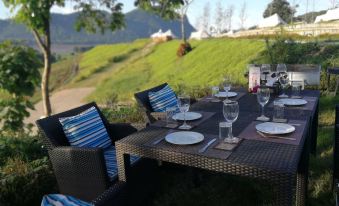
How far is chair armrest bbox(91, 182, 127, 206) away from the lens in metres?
1.86

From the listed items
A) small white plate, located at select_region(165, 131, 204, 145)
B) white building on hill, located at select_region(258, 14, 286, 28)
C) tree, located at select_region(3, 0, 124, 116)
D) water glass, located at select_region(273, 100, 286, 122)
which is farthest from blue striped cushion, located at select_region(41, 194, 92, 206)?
white building on hill, located at select_region(258, 14, 286, 28)

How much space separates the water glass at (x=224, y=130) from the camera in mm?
1983

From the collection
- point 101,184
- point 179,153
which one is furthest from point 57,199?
point 101,184

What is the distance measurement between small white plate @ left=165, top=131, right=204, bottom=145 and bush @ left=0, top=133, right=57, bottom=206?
4.65 feet

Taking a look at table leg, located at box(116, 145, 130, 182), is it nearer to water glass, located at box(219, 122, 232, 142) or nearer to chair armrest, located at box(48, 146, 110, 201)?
chair armrest, located at box(48, 146, 110, 201)

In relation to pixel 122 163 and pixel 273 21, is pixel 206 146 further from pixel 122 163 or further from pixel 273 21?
pixel 273 21

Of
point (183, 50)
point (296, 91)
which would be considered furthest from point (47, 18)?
point (183, 50)

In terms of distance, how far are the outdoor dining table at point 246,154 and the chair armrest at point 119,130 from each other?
0.61 m

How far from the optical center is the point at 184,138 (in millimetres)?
2051

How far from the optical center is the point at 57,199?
1188 millimetres

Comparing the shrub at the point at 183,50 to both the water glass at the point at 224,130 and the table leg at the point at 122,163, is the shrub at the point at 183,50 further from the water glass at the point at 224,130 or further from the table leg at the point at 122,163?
the water glass at the point at 224,130

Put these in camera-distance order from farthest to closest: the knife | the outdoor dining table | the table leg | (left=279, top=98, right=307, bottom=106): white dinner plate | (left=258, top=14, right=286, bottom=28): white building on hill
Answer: (left=258, top=14, right=286, bottom=28): white building on hill
(left=279, top=98, right=307, bottom=106): white dinner plate
the table leg
the knife
the outdoor dining table

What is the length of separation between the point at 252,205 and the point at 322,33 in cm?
1428

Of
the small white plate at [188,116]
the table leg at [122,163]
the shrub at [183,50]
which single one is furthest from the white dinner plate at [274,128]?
the shrub at [183,50]
